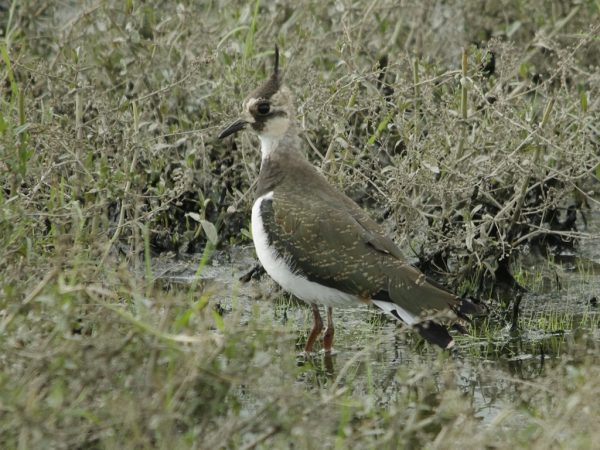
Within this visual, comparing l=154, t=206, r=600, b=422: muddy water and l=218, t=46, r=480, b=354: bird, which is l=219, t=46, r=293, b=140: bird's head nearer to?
l=218, t=46, r=480, b=354: bird

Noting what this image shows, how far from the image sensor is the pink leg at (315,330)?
6.83 m

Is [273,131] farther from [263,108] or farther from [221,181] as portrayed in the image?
[221,181]

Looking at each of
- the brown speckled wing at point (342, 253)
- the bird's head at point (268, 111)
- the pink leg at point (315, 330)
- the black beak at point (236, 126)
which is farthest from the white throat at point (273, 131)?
the pink leg at point (315, 330)

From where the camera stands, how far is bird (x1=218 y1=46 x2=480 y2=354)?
638cm

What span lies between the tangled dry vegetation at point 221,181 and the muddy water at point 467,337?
0.18 m

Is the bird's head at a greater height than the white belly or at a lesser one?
greater

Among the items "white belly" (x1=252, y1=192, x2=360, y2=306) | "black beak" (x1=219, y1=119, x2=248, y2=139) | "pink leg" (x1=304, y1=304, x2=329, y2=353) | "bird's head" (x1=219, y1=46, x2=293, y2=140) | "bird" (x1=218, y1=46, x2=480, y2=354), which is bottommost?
"pink leg" (x1=304, y1=304, x2=329, y2=353)

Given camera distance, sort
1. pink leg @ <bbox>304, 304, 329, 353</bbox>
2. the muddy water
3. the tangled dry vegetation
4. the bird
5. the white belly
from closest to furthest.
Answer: the tangled dry vegetation < the muddy water < the bird < the white belly < pink leg @ <bbox>304, 304, 329, 353</bbox>

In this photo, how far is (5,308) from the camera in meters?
4.64

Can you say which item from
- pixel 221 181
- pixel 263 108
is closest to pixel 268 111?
pixel 263 108

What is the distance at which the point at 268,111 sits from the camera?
23.4 feet

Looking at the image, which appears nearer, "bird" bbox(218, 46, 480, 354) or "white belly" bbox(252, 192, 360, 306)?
"bird" bbox(218, 46, 480, 354)

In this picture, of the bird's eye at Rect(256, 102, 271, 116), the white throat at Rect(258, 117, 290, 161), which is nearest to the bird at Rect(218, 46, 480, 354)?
the white throat at Rect(258, 117, 290, 161)

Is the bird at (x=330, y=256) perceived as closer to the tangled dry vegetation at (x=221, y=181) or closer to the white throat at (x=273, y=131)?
the white throat at (x=273, y=131)
